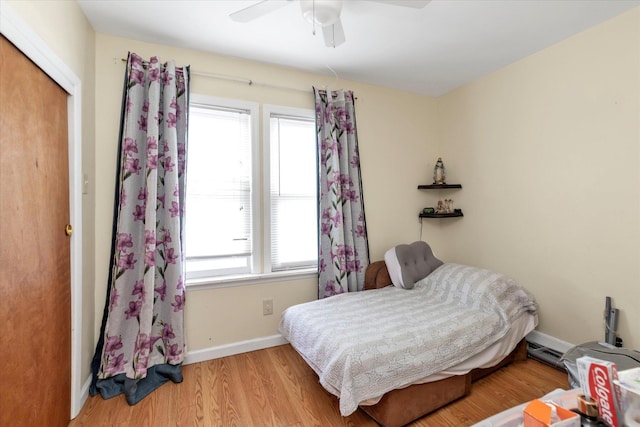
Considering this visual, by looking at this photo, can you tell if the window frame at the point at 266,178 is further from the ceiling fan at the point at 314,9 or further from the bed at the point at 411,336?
the ceiling fan at the point at 314,9

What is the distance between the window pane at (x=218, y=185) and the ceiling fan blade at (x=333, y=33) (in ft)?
3.36

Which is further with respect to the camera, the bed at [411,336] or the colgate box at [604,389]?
the bed at [411,336]

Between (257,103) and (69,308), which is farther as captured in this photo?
(257,103)

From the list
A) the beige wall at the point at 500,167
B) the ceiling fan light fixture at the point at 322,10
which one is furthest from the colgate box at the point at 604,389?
the ceiling fan light fixture at the point at 322,10

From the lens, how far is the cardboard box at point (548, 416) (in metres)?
0.81

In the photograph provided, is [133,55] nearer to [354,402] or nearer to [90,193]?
[90,193]

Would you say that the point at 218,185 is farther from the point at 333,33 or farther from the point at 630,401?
the point at 630,401

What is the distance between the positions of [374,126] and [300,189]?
1.09m

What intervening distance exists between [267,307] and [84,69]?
7.09 ft

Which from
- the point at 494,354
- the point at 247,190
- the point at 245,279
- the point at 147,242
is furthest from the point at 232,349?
the point at 494,354

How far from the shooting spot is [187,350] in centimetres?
223

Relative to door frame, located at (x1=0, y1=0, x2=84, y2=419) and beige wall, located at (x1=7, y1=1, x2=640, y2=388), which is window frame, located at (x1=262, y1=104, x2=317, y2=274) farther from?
door frame, located at (x1=0, y1=0, x2=84, y2=419)

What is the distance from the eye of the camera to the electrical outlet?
2.49 meters

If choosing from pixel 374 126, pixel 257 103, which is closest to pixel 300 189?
pixel 257 103
